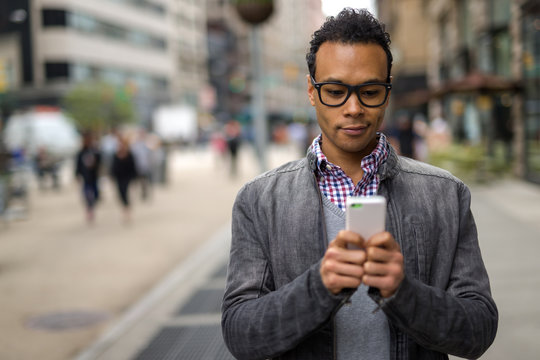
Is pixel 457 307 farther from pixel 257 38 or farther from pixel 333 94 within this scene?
pixel 257 38

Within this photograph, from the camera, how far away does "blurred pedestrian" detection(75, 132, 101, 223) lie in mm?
13633

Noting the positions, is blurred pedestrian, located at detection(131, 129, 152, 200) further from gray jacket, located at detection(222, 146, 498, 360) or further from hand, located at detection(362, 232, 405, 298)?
hand, located at detection(362, 232, 405, 298)

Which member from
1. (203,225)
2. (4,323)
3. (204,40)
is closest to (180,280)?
(4,323)

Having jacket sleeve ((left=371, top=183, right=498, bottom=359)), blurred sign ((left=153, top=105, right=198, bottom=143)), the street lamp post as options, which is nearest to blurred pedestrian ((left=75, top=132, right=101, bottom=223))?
the street lamp post

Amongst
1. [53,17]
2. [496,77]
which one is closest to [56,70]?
[53,17]

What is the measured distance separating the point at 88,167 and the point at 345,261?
13260 mm

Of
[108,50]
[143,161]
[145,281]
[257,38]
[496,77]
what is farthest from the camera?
[108,50]

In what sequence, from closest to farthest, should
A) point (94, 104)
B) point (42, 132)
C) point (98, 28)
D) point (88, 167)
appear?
1. point (88, 167)
2. point (42, 132)
3. point (94, 104)
4. point (98, 28)

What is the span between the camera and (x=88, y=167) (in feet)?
45.7

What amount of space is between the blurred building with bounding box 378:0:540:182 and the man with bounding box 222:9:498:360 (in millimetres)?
12653

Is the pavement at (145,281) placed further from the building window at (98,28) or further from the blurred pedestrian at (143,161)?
the building window at (98,28)

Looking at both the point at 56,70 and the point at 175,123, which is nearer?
the point at 56,70

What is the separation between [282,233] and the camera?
1743 mm

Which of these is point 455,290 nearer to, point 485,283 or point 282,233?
point 485,283
